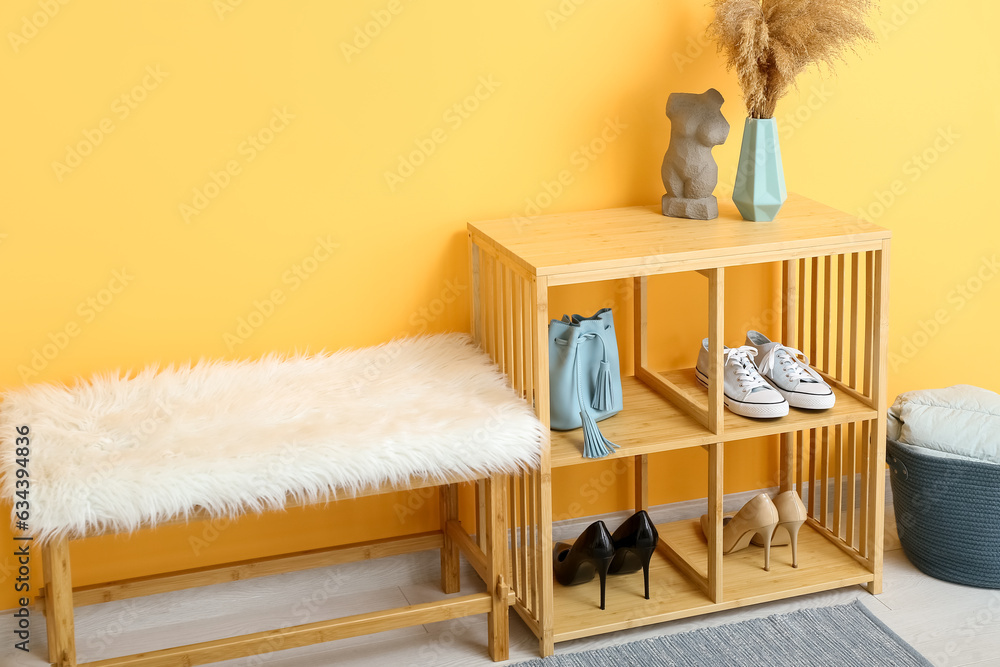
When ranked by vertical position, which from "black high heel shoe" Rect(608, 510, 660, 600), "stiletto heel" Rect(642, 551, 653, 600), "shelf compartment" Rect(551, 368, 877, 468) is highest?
"shelf compartment" Rect(551, 368, 877, 468)

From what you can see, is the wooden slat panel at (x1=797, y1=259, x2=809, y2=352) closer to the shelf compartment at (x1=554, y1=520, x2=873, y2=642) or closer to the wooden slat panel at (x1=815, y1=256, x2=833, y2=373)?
the wooden slat panel at (x1=815, y1=256, x2=833, y2=373)

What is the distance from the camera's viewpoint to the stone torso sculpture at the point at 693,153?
6.88 feet

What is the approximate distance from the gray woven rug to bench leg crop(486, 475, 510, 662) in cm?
9

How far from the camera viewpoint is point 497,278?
2.08 meters

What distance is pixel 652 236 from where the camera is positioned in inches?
80.1

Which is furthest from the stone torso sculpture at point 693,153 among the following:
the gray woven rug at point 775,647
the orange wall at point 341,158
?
the gray woven rug at point 775,647

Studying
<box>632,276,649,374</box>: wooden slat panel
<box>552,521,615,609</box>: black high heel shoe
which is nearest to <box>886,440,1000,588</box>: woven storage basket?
<box>632,276,649,374</box>: wooden slat panel

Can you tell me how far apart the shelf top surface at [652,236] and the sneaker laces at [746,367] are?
11.8 inches

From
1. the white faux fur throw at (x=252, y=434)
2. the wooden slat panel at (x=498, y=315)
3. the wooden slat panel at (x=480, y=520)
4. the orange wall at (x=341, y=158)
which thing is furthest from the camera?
the wooden slat panel at (x=480, y=520)

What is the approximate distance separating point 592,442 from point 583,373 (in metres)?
0.17

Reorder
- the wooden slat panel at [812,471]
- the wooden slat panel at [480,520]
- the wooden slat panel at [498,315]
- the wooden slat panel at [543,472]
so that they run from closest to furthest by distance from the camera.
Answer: the wooden slat panel at [543,472] → the wooden slat panel at [498,315] → the wooden slat panel at [480,520] → the wooden slat panel at [812,471]

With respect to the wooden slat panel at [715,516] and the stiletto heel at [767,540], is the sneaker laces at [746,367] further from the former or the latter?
the stiletto heel at [767,540]

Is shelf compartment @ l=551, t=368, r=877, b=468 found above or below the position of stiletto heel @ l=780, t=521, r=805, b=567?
above

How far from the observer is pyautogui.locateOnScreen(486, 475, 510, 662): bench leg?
1.92 metres
